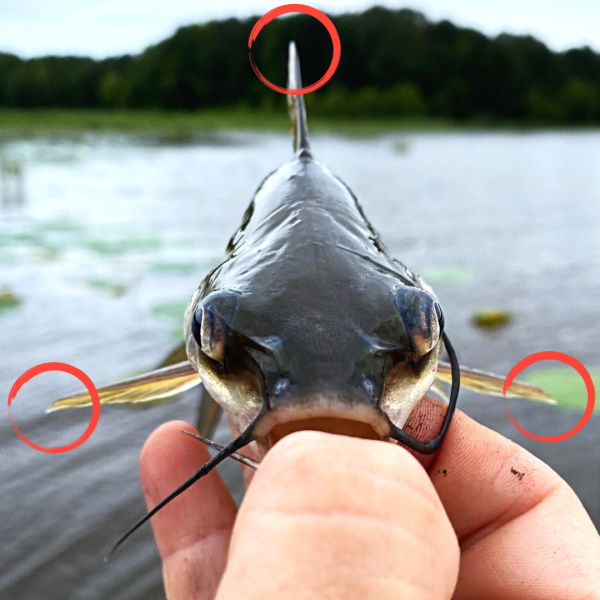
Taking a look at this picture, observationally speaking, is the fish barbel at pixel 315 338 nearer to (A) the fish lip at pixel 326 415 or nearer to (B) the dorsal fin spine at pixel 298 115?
(A) the fish lip at pixel 326 415

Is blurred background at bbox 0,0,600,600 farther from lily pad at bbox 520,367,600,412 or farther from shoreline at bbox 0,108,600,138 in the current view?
shoreline at bbox 0,108,600,138

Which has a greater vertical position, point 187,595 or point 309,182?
point 309,182

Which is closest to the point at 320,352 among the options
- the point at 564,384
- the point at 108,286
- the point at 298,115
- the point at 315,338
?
the point at 315,338

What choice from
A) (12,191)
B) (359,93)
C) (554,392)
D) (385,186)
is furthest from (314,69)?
(554,392)

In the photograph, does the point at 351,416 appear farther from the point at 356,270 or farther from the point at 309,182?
the point at 309,182

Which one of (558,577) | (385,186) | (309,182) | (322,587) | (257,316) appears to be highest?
(309,182)

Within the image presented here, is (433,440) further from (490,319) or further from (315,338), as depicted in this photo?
(490,319)

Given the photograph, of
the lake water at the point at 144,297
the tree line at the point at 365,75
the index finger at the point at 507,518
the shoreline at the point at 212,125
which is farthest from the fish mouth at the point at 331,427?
the tree line at the point at 365,75
